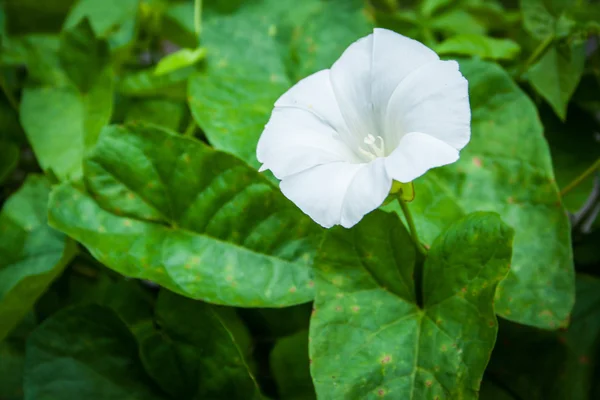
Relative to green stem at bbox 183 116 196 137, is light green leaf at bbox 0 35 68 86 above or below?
above

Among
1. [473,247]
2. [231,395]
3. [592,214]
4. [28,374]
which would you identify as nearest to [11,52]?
[28,374]

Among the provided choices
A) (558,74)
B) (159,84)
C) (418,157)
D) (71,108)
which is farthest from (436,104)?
(71,108)

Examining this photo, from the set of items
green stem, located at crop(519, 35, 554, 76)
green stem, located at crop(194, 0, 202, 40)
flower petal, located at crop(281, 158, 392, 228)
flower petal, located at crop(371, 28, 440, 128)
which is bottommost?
green stem, located at crop(519, 35, 554, 76)

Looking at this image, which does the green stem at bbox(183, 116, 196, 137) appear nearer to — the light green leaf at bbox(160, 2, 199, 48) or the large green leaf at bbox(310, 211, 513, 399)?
the light green leaf at bbox(160, 2, 199, 48)

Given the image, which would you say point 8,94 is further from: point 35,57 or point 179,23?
point 179,23

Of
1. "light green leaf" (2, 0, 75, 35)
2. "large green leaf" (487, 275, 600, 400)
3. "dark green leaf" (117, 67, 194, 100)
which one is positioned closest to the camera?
"large green leaf" (487, 275, 600, 400)

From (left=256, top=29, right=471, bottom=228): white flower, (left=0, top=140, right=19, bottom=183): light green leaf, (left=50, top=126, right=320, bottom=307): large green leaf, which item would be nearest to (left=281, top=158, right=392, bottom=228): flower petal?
(left=256, top=29, right=471, bottom=228): white flower
